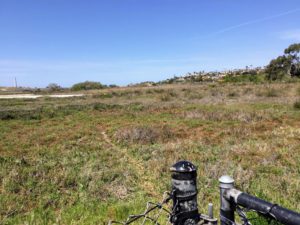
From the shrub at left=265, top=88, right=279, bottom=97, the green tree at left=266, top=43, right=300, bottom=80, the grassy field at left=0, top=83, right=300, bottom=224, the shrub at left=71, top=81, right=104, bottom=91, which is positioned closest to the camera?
the grassy field at left=0, top=83, right=300, bottom=224

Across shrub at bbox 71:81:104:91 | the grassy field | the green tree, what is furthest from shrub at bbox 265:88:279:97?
shrub at bbox 71:81:104:91

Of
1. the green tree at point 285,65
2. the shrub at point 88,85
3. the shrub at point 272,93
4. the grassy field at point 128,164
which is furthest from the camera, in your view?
the shrub at point 88,85

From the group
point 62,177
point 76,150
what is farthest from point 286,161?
point 76,150

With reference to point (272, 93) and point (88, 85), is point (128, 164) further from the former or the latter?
point (88, 85)

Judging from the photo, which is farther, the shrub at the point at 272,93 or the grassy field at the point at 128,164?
the shrub at the point at 272,93

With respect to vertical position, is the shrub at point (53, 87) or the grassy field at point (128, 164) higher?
the shrub at point (53, 87)

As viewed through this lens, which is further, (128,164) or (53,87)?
(53,87)

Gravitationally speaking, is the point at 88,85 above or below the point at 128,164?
above

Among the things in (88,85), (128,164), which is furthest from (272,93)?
(88,85)

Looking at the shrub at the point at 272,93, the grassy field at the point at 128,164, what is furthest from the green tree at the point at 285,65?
the grassy field at the point at 128,164

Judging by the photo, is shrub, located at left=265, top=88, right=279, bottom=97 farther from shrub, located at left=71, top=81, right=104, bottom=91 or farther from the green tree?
shrub, located at left=71, top=81, right=104, bottom=91

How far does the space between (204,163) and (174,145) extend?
74.6 inches

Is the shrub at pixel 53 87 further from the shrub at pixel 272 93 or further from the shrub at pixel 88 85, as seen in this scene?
the shrub at pixel 272 93

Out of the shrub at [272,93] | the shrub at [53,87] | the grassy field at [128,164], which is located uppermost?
the shrub at [53,87]
